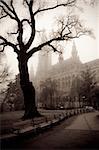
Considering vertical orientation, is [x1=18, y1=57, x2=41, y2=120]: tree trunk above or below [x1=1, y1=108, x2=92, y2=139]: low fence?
above

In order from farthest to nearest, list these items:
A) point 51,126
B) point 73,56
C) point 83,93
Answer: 1. point 73,56
2. point 83,93
3. point 51,126

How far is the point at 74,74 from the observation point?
293 feet

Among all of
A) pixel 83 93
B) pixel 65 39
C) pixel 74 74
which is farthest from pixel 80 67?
pixel 65 39

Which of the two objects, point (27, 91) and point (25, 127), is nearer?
point (25, 127)

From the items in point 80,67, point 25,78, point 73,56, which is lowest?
point 25,78

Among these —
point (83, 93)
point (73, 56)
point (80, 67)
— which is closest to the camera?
point (83, 93)

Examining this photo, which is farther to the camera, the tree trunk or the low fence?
the tree trunk

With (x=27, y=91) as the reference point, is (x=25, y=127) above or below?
below

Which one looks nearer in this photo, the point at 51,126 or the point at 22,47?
the point at 51,126

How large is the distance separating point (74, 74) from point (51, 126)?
3042 inches

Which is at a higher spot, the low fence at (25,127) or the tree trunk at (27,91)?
the tree trunk at (27,91)

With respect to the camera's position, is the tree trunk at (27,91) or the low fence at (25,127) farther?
the tree trunk at (27,91)

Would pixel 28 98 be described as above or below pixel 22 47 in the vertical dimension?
below

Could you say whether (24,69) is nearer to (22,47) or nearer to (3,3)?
(22,47)
